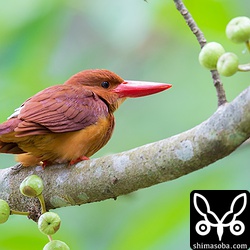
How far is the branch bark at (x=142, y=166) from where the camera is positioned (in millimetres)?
1970

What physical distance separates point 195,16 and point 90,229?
3.70ft

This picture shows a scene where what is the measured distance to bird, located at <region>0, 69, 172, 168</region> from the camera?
2.83 m

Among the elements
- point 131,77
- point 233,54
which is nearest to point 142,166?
point 233,54

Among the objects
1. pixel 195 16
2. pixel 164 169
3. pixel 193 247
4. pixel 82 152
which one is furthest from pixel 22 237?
pixel 195 16

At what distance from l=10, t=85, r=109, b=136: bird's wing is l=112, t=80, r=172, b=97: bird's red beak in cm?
25

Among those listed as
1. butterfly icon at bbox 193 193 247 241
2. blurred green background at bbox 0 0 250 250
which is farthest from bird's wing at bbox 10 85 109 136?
butterfly icon at bbox 193 193 247 241

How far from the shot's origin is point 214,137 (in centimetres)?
200

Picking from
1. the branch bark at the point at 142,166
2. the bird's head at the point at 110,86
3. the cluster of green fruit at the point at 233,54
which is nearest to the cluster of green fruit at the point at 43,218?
the branch bark at the point at 142,166

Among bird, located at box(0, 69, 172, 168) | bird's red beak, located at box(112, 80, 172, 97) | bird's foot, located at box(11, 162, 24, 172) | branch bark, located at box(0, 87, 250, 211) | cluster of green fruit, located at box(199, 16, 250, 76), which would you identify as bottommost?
branch bark, located at box(0, 87, 250, 211)

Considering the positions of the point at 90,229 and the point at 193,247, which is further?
the point at 90,229

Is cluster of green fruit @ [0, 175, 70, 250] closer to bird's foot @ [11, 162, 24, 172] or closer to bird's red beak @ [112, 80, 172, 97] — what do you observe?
bird's foot @ [11, 162, 24, 172]

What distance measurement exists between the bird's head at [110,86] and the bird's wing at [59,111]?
0.17m

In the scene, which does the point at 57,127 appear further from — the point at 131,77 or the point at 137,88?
the point at 131,77

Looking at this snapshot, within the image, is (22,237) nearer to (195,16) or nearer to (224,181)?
(224,181)
